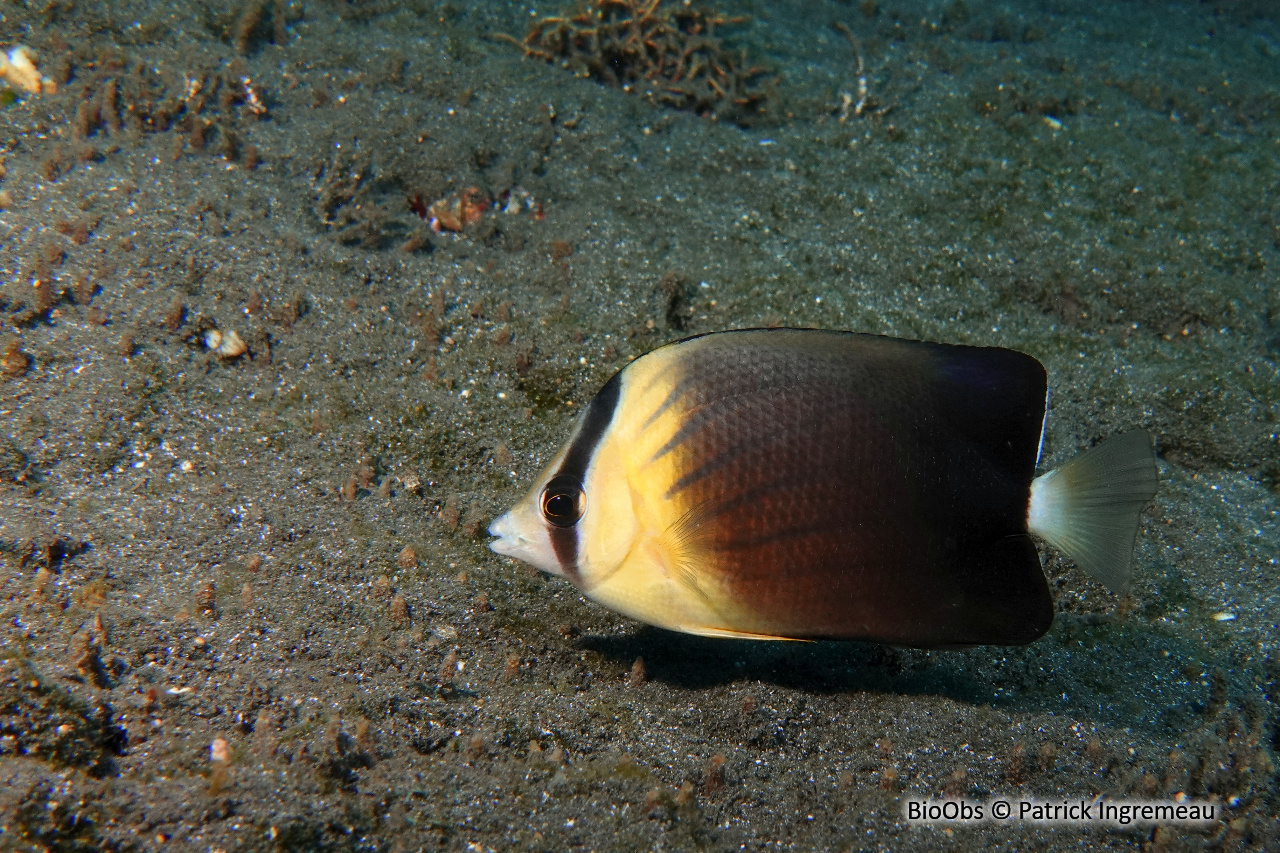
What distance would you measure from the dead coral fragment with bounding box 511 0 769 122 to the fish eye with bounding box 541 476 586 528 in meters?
4.82

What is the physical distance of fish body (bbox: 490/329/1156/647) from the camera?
1.84m

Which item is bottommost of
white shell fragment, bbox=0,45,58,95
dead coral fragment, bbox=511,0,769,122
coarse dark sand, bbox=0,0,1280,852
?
coarse dark sand, bbox=0,0,1280,852

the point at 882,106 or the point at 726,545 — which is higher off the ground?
the point at 882,106

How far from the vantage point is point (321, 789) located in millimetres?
1795

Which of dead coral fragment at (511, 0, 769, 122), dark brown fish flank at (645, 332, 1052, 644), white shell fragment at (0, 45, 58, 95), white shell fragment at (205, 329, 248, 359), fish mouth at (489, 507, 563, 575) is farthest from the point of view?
dead coral fragment at (511, 0, 769, 122)

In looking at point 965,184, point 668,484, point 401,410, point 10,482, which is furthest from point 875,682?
point 965,184

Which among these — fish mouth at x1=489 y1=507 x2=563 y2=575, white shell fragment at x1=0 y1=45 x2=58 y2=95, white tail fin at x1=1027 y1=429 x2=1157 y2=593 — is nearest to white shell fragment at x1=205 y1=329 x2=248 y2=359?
fish mouth at x1=489 y1=507 x2=563 y2=575

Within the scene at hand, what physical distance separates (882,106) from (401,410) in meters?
4.88

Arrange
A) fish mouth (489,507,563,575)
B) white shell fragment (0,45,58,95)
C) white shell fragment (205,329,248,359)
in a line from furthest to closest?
white shell fragment (0,45,58,95)
white shell fragment (205,329,248,359)
fish mouth (489,507,563,575)

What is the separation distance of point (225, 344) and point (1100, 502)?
3.71 metres

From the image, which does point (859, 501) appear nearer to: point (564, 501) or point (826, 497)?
point (826, 497)

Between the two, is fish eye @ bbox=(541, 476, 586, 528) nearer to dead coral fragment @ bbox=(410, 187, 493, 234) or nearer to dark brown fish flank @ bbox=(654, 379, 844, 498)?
dark brown fish flank @ bbox=(654, 379, 844, 498)

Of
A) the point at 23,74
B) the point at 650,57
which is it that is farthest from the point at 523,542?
the point at 650,57

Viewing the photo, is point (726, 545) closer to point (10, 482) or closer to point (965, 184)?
point (10, 482)
